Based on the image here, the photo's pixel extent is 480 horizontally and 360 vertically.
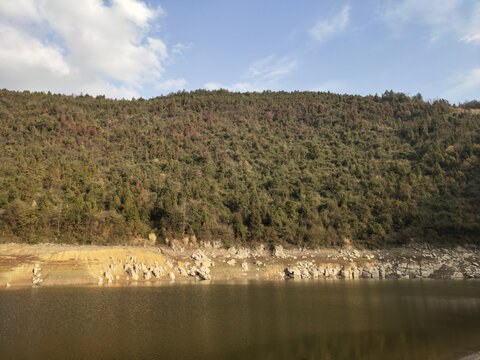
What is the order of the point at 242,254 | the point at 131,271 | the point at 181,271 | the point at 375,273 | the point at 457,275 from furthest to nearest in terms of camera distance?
the point at 375,273
the point at 242,254
the point at 457,275
the point at 181,271
the point at 131,271

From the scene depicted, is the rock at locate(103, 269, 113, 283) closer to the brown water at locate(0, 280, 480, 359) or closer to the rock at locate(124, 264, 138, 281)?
the rock at locate(124, 264, 138, 281)

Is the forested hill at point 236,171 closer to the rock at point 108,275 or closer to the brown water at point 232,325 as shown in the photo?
the rock at point 108,275

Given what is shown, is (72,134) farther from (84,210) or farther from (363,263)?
(363,263)

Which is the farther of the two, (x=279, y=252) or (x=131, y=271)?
(x=279, y=252)

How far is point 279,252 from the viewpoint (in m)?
51.1

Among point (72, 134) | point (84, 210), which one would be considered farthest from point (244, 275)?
point (72, 134)

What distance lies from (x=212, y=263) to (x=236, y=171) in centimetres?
3582

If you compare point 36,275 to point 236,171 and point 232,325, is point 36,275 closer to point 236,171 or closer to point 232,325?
point 232,325

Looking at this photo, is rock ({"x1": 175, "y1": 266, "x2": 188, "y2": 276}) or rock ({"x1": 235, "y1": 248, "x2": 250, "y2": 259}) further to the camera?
rock ({"x1": 235, "y1": 248, "x2": 250, "y2": 259})

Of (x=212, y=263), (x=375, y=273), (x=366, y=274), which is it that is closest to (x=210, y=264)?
(x=212, y=263)

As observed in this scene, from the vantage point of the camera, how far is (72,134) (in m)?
78.1

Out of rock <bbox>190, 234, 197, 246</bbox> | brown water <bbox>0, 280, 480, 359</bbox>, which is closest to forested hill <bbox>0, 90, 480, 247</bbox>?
rock <bbox>190, 234, 197, 246</bbox>

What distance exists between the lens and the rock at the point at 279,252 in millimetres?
50531

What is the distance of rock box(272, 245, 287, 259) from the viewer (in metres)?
50.5
